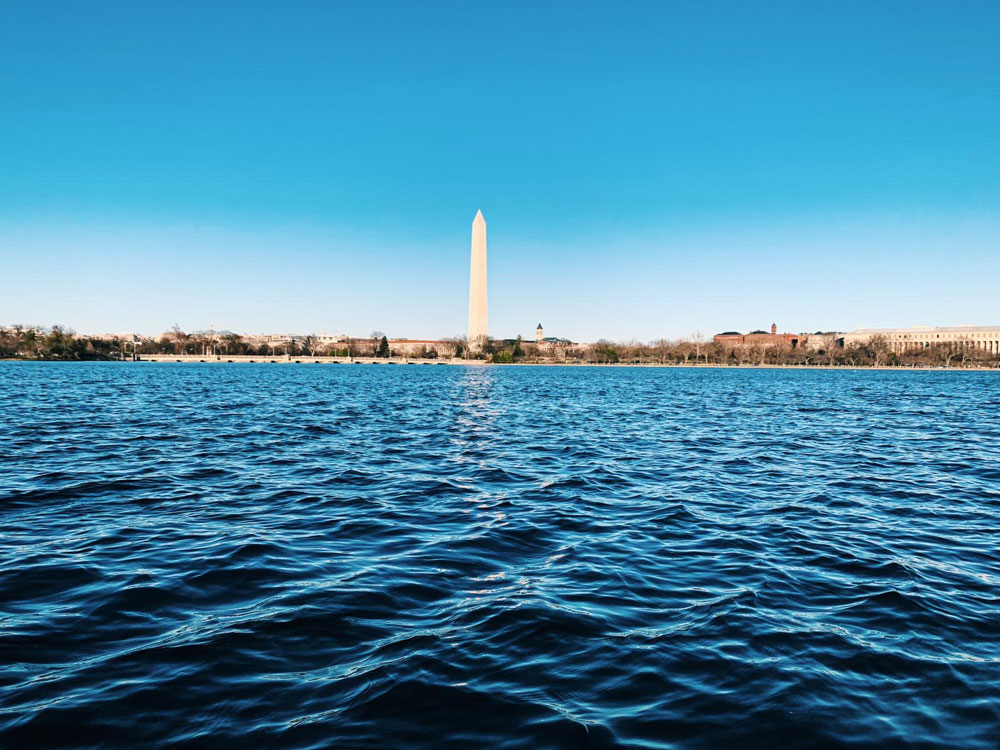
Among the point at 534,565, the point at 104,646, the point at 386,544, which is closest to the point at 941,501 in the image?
the point at 534,565

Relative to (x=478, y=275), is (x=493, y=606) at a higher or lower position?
lower

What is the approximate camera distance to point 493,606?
21.8 ft

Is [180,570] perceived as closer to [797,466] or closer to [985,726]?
[985,726]

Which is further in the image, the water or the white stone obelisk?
the white stone obelisk

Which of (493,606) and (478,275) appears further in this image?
(478,275)

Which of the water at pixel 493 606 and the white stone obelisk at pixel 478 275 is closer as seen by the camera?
the water at pixel 493 606

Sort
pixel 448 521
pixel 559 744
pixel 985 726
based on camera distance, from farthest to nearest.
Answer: pixel 448 521 < pixel 985 726 < pixel 559 744

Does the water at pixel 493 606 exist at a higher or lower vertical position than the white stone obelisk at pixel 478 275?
lower

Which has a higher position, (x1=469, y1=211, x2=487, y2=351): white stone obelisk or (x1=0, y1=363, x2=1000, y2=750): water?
(x1=469, y1=211, x2=487, y2=351): white stone obelisk

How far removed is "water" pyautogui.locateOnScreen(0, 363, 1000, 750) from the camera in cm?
448

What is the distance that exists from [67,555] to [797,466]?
1569 centimetres

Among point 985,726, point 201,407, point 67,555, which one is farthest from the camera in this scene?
point 201,407

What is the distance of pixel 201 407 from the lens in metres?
34.0

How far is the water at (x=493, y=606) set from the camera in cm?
448
